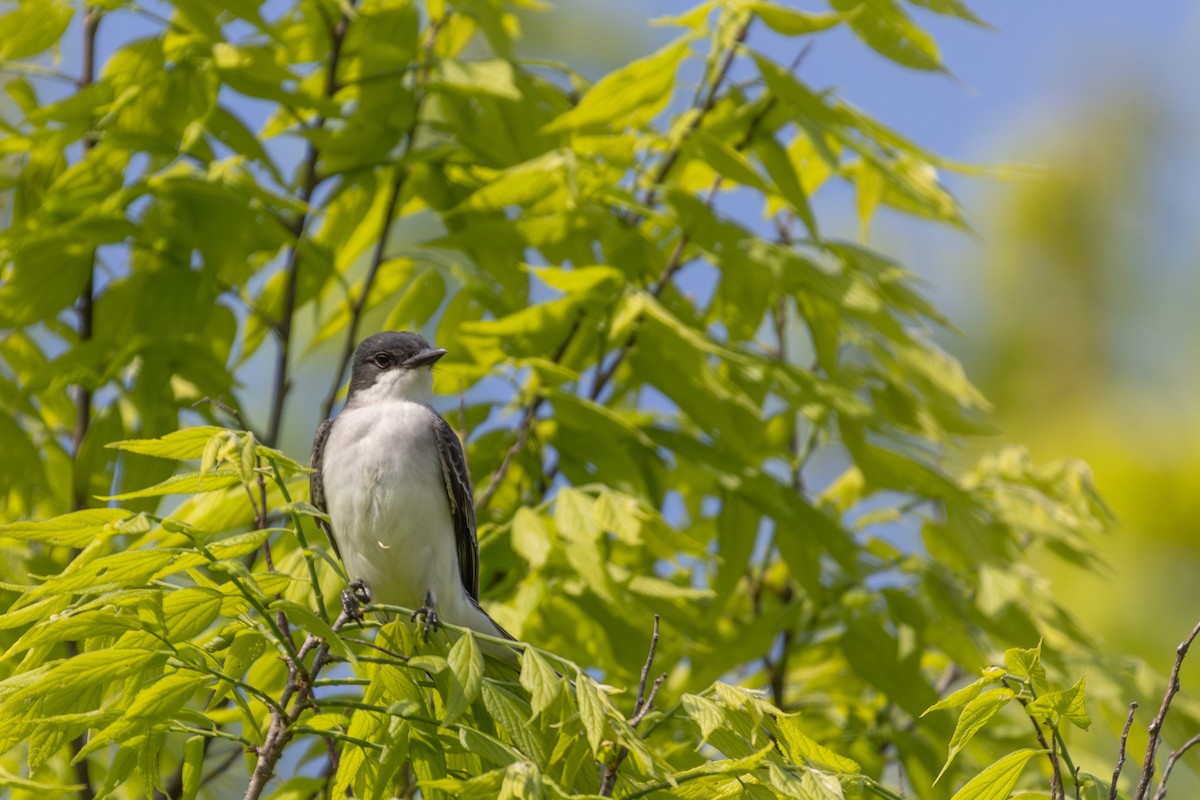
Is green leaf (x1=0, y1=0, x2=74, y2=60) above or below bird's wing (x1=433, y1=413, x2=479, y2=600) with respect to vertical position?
above

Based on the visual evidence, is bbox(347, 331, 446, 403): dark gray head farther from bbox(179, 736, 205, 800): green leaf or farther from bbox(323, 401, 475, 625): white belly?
bbox(179, 736, 205, 800): green leaf

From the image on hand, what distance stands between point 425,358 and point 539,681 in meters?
2.33

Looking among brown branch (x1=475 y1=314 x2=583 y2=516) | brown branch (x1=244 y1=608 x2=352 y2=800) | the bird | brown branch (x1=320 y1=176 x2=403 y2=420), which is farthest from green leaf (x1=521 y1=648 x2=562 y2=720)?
brown branch (x1=320 y1=176 x2=403 y2=420)

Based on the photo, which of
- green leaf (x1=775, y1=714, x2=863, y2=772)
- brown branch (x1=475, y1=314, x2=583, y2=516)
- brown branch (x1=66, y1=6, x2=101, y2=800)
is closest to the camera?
green leaf (x1=775, y1=714, x2=863, y2=772)

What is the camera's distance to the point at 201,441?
2947mm

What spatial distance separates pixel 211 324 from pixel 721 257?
78.8 inches

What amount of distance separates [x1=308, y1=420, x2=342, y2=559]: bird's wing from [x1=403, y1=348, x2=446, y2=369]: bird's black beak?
39 centimetres

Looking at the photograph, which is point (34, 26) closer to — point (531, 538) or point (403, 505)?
point (403, 505)

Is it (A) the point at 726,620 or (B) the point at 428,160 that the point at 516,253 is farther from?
(A) the point at 726,620

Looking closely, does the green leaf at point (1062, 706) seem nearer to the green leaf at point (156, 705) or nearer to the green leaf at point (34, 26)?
the green leaf at point (156, 705)

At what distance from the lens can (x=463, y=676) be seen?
2.86m

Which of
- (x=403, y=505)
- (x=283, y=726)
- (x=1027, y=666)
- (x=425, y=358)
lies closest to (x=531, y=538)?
(x=403, y=505)

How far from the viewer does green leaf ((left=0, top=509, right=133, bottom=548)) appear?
9.05 feet

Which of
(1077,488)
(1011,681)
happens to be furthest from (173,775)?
(1077,488)
